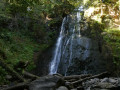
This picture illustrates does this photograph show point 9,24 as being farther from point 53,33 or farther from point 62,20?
point 62,20

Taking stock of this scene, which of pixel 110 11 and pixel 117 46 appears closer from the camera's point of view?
pixel 117 46

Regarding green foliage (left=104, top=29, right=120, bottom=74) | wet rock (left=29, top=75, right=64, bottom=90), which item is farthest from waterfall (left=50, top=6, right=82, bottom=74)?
wet rock (left=29, top=75, right=64, bottom=90)

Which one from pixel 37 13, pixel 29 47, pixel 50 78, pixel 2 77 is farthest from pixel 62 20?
pixel 50 78

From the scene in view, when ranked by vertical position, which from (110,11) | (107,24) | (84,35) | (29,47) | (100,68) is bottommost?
(100,68)

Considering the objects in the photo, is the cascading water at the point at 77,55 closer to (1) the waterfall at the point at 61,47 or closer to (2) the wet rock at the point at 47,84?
(1) the waterfall at the point at 61,47

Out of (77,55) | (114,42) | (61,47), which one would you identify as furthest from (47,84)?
(61,47)

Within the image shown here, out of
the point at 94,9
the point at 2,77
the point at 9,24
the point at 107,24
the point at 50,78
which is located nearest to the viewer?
the point at 50,78

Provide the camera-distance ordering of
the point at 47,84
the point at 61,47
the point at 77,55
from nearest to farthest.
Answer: the point at 47,84 → the point at 77,55 → the point at 61,47

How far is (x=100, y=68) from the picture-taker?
35.2ft

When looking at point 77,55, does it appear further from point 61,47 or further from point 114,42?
point 114,42

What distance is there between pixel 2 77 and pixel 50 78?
320 cm

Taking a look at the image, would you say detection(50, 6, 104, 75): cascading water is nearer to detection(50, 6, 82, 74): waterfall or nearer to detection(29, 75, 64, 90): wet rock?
detection(50, 6, 82, 74): waterfall

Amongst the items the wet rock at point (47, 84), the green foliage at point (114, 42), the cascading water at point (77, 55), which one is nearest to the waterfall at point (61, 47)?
the cascading water at point (77, 55)

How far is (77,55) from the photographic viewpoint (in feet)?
40.4
